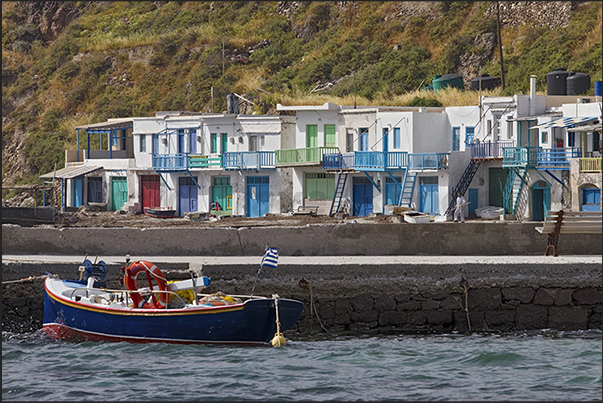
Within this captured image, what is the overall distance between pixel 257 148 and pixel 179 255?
2461cm

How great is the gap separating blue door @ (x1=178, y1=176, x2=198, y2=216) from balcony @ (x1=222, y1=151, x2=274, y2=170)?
269 centimetres

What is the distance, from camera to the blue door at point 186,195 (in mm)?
46625

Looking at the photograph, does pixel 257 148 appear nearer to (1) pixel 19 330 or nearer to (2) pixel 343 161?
(2) pixel 343 161

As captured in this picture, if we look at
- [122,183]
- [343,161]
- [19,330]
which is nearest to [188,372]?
[19,330]

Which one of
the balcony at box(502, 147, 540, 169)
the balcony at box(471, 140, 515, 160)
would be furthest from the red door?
the balcony at box(502, 147, 540, 169)

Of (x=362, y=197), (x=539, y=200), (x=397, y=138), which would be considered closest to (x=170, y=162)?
(x=362, y=197)

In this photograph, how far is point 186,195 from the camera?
46969mm

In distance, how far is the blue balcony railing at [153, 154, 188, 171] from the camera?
46.0m

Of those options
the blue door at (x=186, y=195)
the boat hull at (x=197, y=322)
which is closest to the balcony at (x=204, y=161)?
the blue door at (x=186, y=195)

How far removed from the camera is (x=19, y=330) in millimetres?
18781

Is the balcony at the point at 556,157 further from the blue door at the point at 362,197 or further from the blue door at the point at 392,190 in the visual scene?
the blue door at the point at 362,197

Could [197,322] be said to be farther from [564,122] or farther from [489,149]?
[489,149]

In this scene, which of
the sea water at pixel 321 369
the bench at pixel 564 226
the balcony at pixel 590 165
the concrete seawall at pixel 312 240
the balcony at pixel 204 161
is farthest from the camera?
the balcony at pixel 204 161

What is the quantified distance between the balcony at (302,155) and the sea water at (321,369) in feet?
82.1
